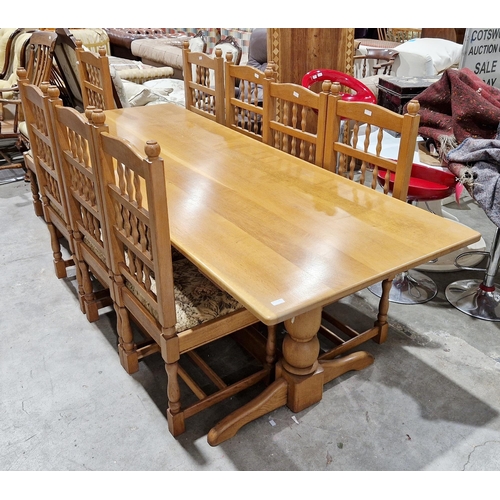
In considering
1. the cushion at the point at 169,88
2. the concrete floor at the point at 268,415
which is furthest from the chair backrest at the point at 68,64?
the concrete floor at the point at 268,415

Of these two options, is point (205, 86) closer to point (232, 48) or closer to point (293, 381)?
point (232, 48)

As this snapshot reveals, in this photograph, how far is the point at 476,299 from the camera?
2.63 m

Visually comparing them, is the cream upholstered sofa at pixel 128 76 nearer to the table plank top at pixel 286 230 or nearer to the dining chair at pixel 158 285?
the table plank top at pixel 286 230

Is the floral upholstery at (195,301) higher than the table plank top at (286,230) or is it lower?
lower

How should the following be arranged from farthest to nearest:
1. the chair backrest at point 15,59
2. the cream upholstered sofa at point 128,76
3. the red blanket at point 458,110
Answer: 1. the chair backrest at point 15,59
2. the cream upholstered sofa at point 128,76
3. the red blanket at point 458,110

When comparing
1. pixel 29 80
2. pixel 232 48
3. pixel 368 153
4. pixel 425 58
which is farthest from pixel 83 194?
pixel 425 58

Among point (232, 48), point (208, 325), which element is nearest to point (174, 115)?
point (232, 48)

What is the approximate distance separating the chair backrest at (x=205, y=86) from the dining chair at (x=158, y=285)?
4.26ft

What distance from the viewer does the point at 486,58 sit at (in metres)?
2.88

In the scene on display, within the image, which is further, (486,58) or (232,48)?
(232,48)

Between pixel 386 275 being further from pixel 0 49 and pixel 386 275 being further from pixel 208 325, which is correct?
pixel 0 49

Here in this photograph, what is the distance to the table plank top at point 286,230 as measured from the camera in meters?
1.40

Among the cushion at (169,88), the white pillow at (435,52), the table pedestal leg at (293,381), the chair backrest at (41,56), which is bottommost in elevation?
the table pedestal leg at (293,381)

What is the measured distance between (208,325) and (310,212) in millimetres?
538
